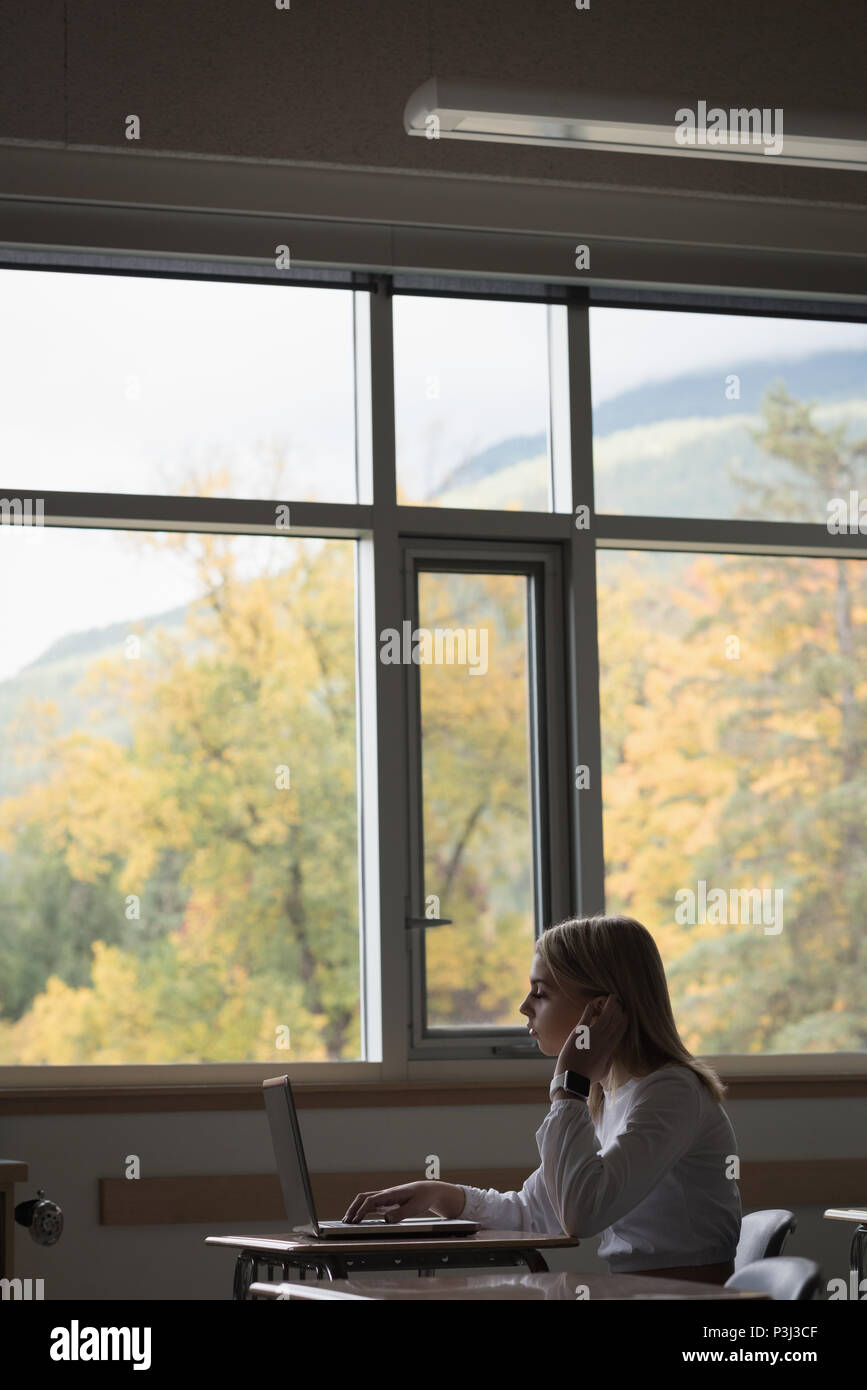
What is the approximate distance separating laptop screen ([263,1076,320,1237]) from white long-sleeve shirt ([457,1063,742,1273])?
39 centimetres

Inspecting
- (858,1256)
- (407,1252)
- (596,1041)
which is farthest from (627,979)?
(858,1256)

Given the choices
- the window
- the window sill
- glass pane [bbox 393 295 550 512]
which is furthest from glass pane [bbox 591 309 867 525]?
the window sill

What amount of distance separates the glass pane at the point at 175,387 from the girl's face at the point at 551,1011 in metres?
2.04

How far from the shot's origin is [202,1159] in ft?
13.4

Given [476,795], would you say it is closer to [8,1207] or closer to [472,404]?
[472,404]

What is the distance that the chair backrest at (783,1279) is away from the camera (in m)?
1.88

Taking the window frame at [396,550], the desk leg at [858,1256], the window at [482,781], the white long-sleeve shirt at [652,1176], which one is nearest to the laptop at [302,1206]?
the white long-sleeve shirt at [652,1176]

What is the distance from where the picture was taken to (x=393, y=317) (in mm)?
4680

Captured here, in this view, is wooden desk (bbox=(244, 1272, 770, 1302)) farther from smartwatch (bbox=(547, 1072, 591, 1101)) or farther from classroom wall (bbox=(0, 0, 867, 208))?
classroom wall (bbox=(0, 0, 867, 208))

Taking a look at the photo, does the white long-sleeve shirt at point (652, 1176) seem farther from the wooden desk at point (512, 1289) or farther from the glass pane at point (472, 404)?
the glass pane at point (472, 404)

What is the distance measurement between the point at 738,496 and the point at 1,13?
2.42 metres
